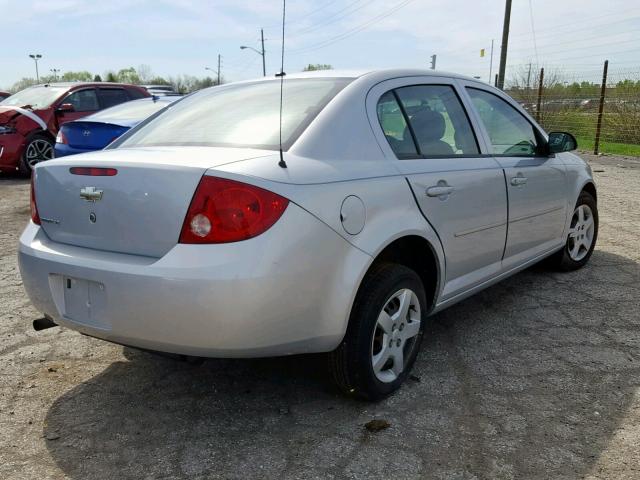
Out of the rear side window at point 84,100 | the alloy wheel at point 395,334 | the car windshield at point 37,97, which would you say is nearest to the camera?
the alloy wheel at point 395,334

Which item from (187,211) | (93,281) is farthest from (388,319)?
(93,281)

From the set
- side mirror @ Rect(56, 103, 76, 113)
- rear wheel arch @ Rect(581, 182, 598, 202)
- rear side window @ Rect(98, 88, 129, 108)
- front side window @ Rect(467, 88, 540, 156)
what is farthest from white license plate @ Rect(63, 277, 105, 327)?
rear side window @ Rect(98, 88, 129, 108)

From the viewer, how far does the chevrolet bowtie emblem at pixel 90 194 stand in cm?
246

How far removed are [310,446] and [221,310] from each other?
2.39 feet

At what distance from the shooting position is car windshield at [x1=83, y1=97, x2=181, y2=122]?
7199mm

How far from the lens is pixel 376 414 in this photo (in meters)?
2.72

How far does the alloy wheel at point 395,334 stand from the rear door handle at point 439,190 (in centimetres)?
49

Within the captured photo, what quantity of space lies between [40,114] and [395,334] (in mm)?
9433

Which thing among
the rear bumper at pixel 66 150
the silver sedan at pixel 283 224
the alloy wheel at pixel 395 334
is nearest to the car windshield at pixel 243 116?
the silver sedan at pixel 283 224

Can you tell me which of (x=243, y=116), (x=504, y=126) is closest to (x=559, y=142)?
(x=504, y=126)

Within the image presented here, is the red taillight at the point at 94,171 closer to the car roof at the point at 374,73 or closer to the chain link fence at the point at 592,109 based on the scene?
the car roof at the point at 374,73

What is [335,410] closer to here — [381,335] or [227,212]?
[381,335]

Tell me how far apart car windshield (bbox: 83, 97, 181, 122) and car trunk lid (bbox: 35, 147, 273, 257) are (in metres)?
4.59

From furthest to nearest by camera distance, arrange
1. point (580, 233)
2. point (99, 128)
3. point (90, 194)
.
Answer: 1. point (99, 128)
2. point (580, 233)
3. point (90, 194)
